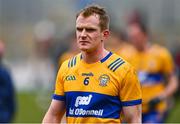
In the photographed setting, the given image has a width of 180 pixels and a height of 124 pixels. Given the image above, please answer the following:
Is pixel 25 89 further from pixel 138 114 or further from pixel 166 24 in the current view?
pixel 138 114

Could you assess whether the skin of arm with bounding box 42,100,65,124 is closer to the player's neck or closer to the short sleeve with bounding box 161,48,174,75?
the player's neck

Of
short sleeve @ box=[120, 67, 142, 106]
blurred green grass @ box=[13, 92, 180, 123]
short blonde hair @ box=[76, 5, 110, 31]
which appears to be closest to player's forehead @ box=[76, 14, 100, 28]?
short blonde hair @ box=[76, 5, 110, 31]

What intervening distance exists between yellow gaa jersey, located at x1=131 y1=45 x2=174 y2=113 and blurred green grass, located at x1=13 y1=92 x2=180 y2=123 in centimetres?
717

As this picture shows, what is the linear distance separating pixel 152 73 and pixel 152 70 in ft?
0.16

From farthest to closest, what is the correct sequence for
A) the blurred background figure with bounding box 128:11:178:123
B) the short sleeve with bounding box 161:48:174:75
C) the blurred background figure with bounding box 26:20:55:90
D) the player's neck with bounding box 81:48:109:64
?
1. the blurred background figure with bounding box 26:20:55:90
2. the short sleeve with bounding box 161:48:174:75
3. the blurred background figure with bounding box 128:11:178:123
4. the player's neck with bounding box 81:48:109:64

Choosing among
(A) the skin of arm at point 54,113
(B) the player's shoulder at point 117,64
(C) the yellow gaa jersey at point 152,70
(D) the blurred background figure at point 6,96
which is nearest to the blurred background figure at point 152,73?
(C) the yellow gaa jersey at point 152,70

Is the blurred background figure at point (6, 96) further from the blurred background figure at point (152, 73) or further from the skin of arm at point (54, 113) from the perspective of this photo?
the skin of arm at point (54, 113)

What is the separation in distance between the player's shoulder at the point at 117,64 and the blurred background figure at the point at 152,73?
18.3 ft

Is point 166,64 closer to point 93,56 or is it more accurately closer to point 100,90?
point 93,56

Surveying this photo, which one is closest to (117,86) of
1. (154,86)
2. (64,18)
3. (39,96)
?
(154,86)

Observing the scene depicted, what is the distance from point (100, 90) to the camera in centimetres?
992

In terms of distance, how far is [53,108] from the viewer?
10234mm

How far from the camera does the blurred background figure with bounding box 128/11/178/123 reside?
15664 mm

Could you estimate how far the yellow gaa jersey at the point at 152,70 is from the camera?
51.9 ft
